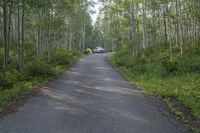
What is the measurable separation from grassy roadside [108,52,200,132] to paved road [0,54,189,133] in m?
0.39

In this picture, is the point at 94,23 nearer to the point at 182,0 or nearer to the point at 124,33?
the point at 124,33

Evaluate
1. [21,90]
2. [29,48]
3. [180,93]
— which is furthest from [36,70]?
[29,48]

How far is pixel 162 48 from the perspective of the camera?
30375 millimetres

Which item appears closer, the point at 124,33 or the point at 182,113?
the point at 182,113

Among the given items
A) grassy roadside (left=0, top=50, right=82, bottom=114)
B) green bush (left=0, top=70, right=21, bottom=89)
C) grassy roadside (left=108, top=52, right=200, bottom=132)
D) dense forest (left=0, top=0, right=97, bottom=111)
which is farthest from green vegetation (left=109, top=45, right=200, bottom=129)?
green bush (left=0, top=70, right=21, bottom=89)

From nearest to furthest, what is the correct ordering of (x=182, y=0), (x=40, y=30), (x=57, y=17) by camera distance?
(x=40, y=30) < (x=57, y=17) < (x=182, y=0)

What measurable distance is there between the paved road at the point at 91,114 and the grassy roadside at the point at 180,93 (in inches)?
15.4

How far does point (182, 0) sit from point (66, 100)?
22.3 m

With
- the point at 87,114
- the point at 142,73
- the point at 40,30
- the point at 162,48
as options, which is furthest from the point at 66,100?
the point at 162,48

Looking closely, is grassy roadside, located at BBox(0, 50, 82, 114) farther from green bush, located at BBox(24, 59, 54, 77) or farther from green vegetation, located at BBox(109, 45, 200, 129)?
green vegetation, located at BBox(109, 45, 200, 129)

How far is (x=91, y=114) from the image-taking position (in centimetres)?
869

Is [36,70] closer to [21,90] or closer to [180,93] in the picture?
[21,90]

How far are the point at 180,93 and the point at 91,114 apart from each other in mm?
4470

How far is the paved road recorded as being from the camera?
286 inches
